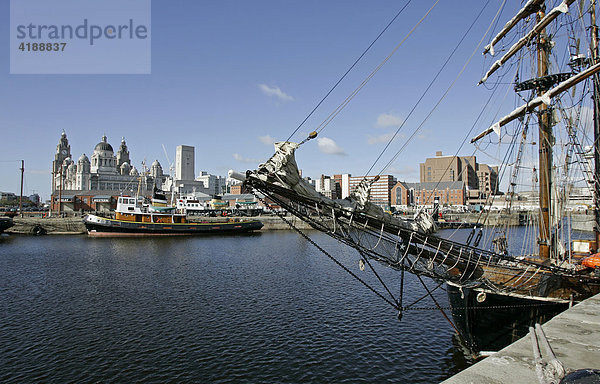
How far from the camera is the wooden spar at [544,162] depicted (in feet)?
56.7

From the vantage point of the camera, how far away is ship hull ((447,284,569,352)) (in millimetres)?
13352

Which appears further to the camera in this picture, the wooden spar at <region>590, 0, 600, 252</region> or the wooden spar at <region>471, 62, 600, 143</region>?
the wooden spar at <region>590, 0, 600, 252</region>

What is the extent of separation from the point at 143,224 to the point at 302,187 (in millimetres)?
57756

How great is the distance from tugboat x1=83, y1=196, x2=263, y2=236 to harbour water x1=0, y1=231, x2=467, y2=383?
30.8 metres

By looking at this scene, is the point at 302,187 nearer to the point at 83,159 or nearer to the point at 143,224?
the point at 143,224

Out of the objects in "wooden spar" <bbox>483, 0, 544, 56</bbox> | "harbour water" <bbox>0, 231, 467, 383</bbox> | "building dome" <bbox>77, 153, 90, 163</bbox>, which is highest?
"building dome" <bbox>77, 153, 90, 163</bbox>

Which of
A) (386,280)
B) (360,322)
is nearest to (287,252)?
(386,280)

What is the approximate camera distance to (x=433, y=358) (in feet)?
46.6

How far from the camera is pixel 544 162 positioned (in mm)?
17797

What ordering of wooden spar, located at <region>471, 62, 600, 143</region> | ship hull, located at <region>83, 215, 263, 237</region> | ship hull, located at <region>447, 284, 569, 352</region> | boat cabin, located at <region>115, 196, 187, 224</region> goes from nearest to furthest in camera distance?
ship hull, located at <region>447, 284, 569, 352</region>
wooden spar, located at <region>471, 62, 600, 143</region>
ship hull, located at <region>83, 215, 263, 237</region>
boat cabin, located at <region>115, 196, 187, 224</region>

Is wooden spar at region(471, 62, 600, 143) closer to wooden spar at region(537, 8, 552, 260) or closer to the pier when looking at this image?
wooden spar at region(537, 8, 552, 260)

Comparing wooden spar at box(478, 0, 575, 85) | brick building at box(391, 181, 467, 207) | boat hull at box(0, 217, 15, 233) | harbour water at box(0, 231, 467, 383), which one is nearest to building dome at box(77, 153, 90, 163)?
boat hull at box(0, 217, 15, 233)

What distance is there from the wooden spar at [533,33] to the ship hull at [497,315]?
13433 millimetres

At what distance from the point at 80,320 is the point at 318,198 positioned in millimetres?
14591
